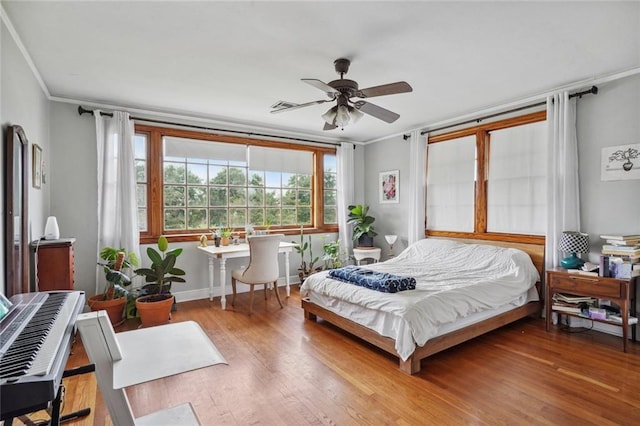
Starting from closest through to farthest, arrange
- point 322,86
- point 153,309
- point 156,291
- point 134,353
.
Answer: point 134,353, point 322,86, point 153,309, point 156,291

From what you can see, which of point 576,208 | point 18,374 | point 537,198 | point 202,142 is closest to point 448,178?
point 537,198

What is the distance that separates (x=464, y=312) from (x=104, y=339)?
2592 millimetres

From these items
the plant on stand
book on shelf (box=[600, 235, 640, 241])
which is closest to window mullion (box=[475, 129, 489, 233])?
book on shelf (box=[600, 235, 640, 241])

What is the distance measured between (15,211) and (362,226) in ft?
14.4

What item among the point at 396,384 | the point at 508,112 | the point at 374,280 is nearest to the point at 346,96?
the point at 374,280

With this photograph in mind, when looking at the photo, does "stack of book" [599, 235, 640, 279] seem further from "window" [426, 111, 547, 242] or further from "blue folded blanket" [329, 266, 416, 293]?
"blue folded blanket" [329, 266, 416, 293]

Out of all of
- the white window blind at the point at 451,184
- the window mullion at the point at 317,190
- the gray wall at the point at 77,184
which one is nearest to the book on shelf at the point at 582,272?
the white window blind at the point at 451,184

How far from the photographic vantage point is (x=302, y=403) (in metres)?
2.13

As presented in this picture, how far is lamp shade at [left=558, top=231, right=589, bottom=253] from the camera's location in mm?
3174

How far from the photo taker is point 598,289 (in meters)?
2.91

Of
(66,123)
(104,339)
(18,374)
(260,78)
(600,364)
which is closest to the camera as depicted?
(18,374)

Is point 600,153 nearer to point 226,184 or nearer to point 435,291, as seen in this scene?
point 435,291

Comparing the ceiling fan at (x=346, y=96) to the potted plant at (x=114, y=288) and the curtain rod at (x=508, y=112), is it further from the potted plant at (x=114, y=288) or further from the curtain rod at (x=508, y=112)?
the potted plant at (x=114, y=288)

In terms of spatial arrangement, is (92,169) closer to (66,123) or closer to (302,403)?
(66,123)
